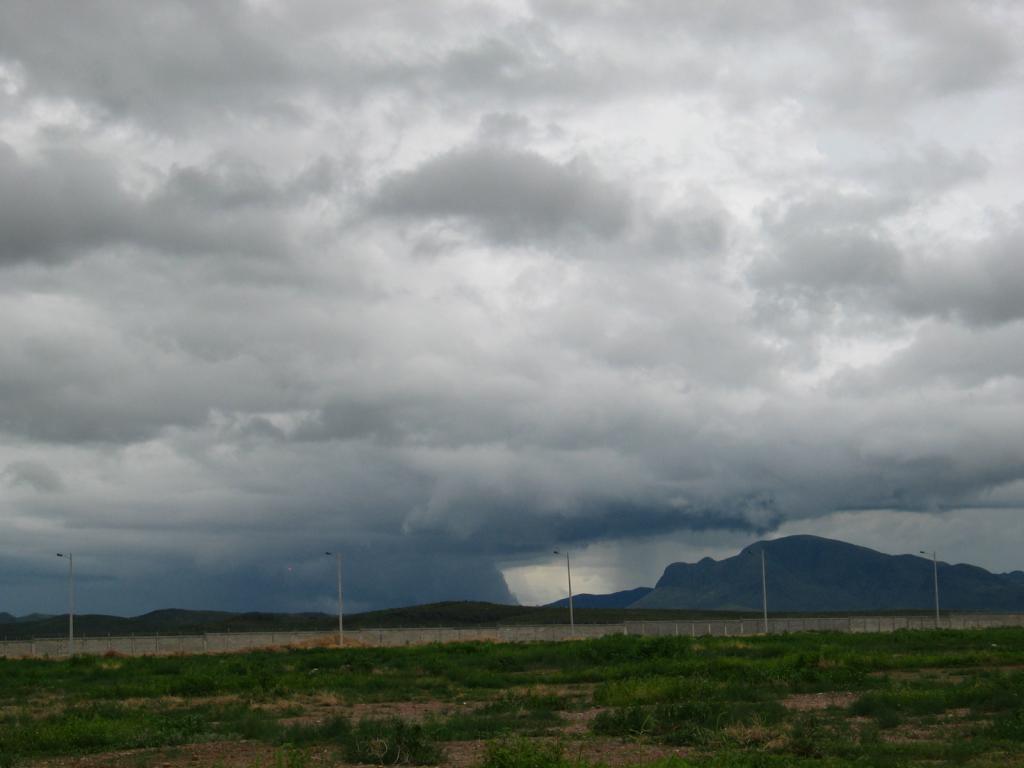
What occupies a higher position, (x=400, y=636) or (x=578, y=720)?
(x=578, y=720)

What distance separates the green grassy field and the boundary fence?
33705 mm

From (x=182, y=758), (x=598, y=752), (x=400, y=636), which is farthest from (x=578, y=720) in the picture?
(x=400, y=636)

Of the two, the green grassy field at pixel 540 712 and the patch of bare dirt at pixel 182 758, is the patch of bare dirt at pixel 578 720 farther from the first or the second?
the patch of bare dirt at pixel 182 758

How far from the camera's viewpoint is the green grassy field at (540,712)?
24.3 m

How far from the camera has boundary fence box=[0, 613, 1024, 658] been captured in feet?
317

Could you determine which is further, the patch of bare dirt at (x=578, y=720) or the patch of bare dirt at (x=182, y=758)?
the patch of bare dirt at (x=578, y=720)

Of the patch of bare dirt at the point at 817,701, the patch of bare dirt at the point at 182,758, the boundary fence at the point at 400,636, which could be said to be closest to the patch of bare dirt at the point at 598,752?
the patch of bare dirt at the point at 182,758

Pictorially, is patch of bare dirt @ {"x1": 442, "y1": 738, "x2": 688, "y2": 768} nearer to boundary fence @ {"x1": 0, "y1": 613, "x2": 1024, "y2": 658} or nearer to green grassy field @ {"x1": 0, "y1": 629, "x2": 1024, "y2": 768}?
green grassy field @ {"x1": 0, "y1": 629, "x2": 1024, "y2": 768}

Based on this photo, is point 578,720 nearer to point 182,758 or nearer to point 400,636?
point 182,758

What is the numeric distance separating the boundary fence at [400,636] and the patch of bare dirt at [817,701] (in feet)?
158

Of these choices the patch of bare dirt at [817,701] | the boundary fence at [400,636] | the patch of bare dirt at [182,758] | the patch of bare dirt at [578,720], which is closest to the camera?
the patch of bare dirt at [182,758]

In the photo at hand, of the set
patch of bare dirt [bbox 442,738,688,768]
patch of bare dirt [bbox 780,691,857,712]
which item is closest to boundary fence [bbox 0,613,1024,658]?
patch of bare dirt [bbox 780,691,857,712]

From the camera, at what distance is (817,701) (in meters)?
36.2

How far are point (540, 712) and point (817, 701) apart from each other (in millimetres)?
8843
